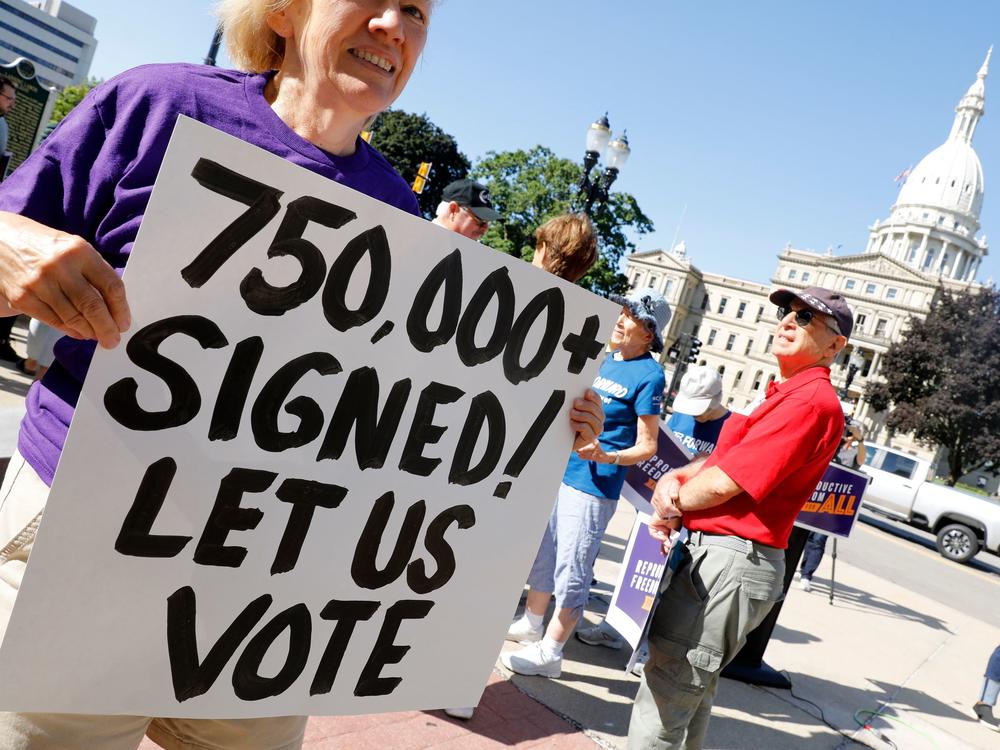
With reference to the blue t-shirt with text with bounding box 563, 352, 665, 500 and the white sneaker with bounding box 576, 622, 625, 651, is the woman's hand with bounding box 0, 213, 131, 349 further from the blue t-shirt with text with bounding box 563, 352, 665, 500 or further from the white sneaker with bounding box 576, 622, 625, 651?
the white sneaker with bounding box 576, 622, 625, 651

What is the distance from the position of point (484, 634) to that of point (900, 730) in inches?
155

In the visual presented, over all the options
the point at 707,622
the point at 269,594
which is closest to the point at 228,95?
the point at 269,594

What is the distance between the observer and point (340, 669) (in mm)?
1356

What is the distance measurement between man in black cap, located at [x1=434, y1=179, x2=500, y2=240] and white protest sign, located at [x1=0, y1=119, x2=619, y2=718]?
2124mm

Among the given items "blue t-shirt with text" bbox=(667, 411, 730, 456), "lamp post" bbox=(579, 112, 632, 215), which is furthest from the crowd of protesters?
"lamp post" bbox=(579, 112, 632, 215)

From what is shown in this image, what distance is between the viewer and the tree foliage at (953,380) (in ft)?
135

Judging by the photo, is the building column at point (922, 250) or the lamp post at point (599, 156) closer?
the lamp post at point (599, 156)

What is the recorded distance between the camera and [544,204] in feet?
121

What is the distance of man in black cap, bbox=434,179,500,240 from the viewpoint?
355 centimetres

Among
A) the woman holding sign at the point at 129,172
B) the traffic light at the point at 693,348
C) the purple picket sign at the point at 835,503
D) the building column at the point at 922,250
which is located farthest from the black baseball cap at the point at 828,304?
the building column at the point at 922,250

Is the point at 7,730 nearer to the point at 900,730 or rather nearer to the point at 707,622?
the point at 707,622

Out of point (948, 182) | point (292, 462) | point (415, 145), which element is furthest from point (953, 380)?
point (948, 182)

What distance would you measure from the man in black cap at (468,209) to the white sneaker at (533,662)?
2.00 metres

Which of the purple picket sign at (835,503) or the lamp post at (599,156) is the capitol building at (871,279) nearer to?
the lamp post at (599,156)
